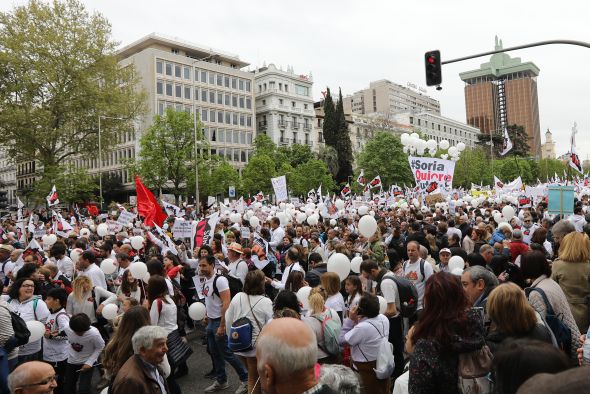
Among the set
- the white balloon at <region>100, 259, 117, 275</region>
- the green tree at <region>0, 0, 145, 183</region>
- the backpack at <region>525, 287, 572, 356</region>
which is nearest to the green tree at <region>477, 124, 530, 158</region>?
the green tree at <region>0, 0, 145, 183</region>

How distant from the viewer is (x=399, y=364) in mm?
5855

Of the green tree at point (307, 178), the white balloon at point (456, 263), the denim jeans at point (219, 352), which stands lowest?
the denim jeans at point (219, 352)

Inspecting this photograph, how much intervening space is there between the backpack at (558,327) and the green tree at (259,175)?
4982 cm

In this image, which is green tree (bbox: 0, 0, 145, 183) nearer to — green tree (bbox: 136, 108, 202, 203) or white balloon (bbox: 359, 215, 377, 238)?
green tree (bbox: 136, 108, 202, 203)

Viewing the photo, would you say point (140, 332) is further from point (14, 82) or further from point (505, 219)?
point (14, 82)

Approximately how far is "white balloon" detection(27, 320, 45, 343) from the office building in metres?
115

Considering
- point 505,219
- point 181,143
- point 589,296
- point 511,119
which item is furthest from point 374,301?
point 511,119

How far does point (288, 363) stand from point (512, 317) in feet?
5.88

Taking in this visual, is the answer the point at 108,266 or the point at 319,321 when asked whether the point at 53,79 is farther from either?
the point at 319,321

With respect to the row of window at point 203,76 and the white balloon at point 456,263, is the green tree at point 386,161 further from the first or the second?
the white balloon at point 456,263

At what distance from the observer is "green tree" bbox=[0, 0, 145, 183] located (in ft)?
105

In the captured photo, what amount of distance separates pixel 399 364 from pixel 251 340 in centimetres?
193

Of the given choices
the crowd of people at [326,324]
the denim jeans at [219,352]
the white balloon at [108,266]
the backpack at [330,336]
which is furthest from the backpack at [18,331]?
the white balloon at [108,266]

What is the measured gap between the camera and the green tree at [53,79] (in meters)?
31.9
